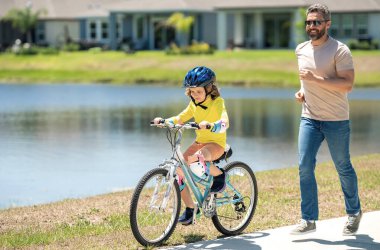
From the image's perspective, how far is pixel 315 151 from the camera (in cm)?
864

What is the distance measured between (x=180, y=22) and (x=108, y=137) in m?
44.7

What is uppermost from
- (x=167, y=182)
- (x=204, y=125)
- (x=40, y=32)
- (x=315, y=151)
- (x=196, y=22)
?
(x=204, y=125)

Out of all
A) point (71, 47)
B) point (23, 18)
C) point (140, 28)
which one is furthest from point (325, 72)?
point (23, 18)

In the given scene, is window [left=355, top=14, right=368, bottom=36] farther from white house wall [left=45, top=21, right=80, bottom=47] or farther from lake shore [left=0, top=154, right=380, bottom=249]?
lake shore [left=0, top=154, right=380, bottom=249]

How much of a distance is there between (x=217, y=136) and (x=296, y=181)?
463cm

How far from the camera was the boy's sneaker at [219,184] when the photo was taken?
8852 millimetres

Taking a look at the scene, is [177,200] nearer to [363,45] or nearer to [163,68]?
[163,68]

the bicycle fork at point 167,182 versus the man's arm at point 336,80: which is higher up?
the man's arm at point 336,80

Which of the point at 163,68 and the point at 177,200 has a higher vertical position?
the point at 177,200

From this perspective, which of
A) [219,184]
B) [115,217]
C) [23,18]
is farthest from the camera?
[23,18]

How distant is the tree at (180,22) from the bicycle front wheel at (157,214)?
195 ft

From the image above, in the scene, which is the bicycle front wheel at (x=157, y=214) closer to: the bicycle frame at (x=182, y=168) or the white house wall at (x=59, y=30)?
the bicycle frame at (x=182, y=168)

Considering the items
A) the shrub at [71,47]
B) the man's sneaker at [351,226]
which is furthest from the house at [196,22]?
the man's sneaker at [351,226]

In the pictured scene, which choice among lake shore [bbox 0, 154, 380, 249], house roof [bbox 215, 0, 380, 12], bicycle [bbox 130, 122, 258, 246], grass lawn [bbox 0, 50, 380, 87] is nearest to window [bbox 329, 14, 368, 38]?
house roof [bbox 215, 0, 380, 12]
